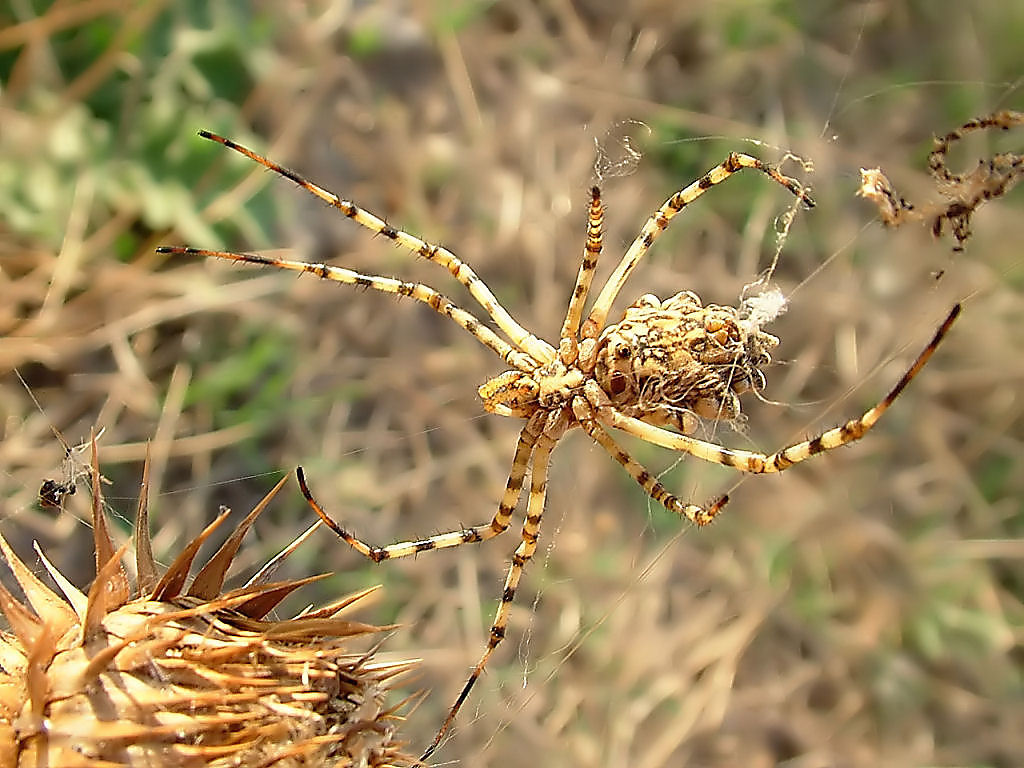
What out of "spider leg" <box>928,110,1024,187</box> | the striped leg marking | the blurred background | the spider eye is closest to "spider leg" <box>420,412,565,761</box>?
the striped leg marking

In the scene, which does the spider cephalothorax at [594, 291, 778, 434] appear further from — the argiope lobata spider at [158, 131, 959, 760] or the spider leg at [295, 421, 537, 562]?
the spider leg at [295, 421, 537, 562]

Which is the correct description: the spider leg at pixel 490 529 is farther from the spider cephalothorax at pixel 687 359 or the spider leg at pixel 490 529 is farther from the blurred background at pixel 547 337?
the blurred background at pixel 547 337

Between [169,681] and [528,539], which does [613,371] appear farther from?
[169,681]

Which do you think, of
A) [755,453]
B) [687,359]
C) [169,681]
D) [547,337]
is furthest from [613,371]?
[547,337]

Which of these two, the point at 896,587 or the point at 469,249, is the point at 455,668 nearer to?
the point at 469,249

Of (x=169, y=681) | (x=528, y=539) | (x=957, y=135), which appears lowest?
(x=169, y=681)

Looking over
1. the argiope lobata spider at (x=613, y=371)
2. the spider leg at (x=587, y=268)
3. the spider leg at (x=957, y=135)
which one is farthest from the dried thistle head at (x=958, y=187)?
the spider leg at (x=587, y=268)
